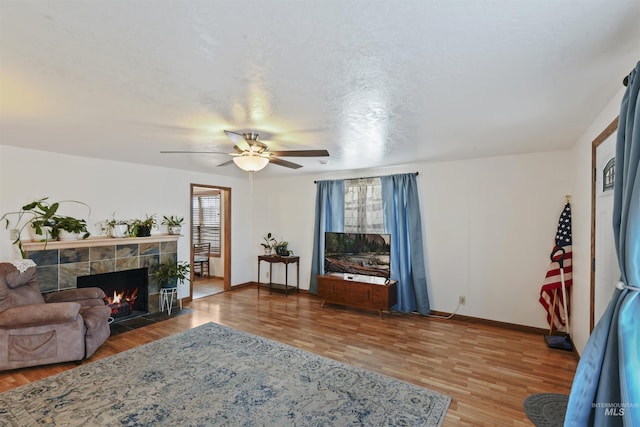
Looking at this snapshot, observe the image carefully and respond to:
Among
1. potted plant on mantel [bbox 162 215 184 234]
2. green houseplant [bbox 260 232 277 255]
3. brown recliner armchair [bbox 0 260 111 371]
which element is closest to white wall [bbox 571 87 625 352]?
green houseplant [bbox 260 232 277 255]

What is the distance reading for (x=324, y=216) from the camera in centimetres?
557

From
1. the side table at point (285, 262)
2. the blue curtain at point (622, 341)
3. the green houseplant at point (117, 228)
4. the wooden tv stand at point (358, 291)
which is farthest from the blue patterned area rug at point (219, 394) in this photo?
the side table at point (285, 262)

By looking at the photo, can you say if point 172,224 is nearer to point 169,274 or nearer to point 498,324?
point 169,274

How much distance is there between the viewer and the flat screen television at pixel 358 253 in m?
4.80

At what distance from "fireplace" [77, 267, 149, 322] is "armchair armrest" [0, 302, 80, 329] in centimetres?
145

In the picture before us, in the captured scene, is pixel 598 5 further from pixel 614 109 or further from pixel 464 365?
pixel 464 365

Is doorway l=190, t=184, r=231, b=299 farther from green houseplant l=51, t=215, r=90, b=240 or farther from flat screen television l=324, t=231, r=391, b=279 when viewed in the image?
green houseplant l=51, t=215, r=90, b=240

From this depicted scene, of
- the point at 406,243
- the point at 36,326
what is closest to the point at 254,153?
the point at 36,326

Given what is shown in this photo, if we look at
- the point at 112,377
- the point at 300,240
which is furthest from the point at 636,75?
the point at 300,240

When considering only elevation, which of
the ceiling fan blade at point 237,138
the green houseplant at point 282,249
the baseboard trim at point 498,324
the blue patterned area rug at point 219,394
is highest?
the ceiling fan blade at point 237,138

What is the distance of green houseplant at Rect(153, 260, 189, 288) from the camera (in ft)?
15.7

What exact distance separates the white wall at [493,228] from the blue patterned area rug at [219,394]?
7.22 feet

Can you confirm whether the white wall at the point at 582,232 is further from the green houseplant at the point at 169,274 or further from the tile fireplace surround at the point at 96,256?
the tile fireplace surround at the point at 96,256

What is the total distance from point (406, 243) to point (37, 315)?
4499mm
